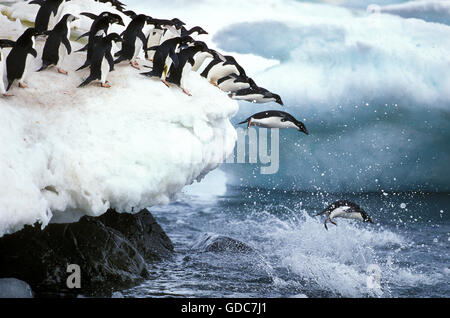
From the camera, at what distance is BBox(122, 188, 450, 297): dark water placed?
6195 millimetres

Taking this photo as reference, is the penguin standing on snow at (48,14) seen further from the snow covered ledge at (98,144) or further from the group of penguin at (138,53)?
the snow covered ledge at (98,144)

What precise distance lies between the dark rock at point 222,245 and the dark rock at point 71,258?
80.6 inches

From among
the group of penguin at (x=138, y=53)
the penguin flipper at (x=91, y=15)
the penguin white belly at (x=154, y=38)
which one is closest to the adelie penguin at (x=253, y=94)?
the group of penguin at (x=138, y=53)

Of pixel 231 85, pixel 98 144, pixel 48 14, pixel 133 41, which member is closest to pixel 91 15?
pixel 48 14

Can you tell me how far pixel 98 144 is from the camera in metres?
4.92

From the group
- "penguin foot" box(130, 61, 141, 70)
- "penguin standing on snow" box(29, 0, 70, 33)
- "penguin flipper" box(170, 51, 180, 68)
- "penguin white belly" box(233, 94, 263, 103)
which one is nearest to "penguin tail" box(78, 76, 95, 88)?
"penguin foot" box(130, 61, 141, 70)

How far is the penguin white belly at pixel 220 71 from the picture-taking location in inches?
257

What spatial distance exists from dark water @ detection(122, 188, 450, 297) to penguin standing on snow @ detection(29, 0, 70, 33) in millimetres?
3338

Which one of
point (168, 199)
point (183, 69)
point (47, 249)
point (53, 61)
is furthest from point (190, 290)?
point (53, 61)

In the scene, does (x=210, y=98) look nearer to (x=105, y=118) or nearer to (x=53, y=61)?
(x=105, y=118)

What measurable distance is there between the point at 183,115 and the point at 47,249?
1949mm

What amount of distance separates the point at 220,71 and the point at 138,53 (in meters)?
1.06

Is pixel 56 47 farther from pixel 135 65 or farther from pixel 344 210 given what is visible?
pixel 344 210

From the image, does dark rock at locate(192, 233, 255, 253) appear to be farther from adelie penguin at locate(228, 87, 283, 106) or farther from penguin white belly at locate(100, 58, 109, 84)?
penguin white belly at locate(100, 58, 109, 84)
